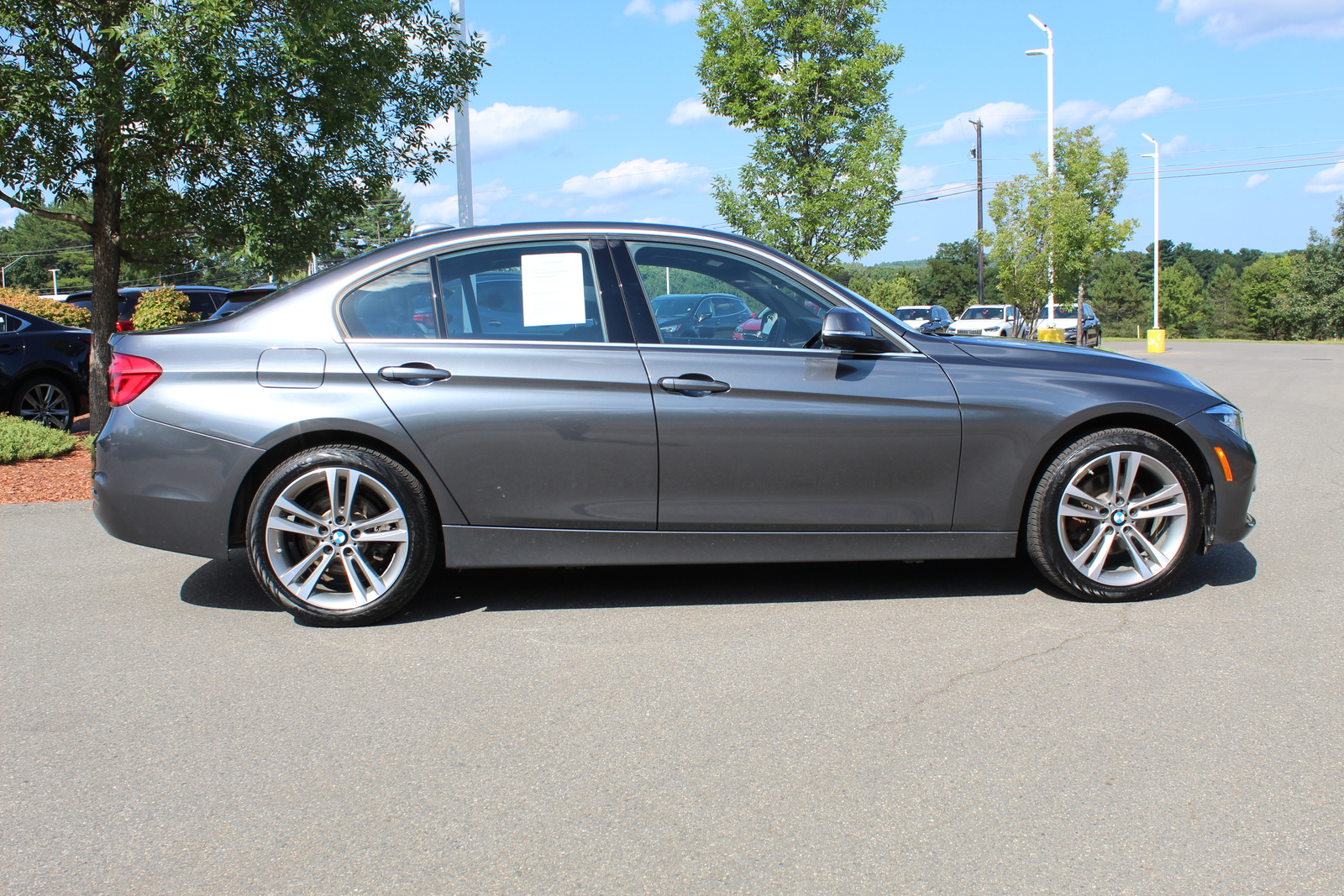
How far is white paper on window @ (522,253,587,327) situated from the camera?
4434 mm

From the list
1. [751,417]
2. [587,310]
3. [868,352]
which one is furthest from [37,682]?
[868,352]

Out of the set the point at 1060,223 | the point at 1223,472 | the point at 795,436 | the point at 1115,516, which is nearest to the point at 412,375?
the point at 795,436

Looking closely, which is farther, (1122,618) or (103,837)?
(1122,618)

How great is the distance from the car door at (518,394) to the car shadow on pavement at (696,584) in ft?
2.00

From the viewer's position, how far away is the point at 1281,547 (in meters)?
5.58

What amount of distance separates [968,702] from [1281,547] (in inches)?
125

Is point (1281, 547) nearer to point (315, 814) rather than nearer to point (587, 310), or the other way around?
point (587, 310)

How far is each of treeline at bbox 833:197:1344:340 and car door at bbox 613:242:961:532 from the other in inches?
1177

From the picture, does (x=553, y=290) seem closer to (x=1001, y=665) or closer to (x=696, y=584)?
(x=696, y=584)

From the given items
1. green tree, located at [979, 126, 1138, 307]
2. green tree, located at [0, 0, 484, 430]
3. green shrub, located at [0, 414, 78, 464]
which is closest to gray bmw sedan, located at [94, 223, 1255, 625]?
green tree, located at [0, 0, 484, 430]

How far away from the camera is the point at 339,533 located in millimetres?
4309

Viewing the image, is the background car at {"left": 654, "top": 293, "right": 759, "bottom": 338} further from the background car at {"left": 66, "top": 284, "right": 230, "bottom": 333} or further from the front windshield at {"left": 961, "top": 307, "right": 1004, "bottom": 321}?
the front windshield at {"left": 961, "top": 307, "right": 1004, "bottom": 321}

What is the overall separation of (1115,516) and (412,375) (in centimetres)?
313

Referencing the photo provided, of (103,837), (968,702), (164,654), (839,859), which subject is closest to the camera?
(839,859)
